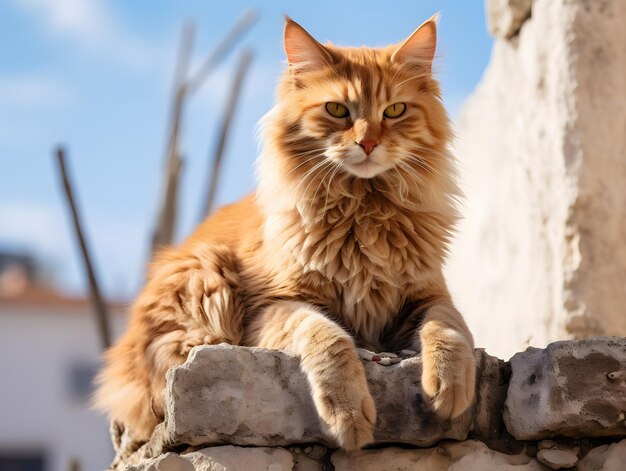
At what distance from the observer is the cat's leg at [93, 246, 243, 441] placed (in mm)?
2854

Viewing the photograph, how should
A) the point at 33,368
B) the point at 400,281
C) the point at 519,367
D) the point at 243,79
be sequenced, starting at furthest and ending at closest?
the point at 33,368 → the point at 243,79 → the point at 400,281 → the point at 519,367

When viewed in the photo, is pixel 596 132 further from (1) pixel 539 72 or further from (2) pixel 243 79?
(2) pixel 243 79

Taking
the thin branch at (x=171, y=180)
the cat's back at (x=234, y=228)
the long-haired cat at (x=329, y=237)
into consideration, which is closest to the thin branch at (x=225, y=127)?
the thin branch at (x=171, y=180)

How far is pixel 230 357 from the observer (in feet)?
7.89

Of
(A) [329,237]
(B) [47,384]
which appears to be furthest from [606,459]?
(B) [47,384]

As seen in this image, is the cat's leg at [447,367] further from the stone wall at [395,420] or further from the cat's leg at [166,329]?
the cat's leg at [166,329]

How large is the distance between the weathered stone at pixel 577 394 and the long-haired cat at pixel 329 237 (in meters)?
0.35

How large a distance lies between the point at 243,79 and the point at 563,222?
4.08 metres

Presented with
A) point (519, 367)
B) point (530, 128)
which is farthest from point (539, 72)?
point (519, 367)

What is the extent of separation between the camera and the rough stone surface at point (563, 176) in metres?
3.90

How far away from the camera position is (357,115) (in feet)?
9.33

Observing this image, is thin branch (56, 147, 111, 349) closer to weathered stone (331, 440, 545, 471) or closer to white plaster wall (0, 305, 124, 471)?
weathered stone (331, 440, 545, 471)

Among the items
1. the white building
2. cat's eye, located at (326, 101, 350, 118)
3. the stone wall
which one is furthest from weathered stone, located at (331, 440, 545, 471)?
the white building

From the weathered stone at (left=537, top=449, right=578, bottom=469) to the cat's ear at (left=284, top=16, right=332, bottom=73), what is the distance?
4.51 ft
